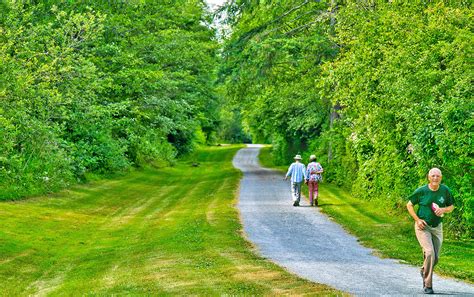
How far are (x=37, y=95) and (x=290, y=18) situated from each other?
87.2 ft

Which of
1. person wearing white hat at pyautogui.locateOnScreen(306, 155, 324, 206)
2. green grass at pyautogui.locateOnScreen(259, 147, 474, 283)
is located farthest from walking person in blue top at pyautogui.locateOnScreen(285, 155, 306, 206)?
green grass at pyautogui.locateOnScreen(259, 147, 474, 283)

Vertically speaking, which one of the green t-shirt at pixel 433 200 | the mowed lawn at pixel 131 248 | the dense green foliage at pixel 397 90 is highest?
the dense green foliage at pixel 397 90

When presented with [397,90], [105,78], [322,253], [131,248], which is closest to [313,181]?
[397,90]

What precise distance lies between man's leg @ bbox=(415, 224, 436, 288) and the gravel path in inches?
10.9

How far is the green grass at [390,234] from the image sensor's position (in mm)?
15609

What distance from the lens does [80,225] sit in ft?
79.4

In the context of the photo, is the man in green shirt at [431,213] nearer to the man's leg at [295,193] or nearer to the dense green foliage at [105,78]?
the dense green foliage at [105,78]

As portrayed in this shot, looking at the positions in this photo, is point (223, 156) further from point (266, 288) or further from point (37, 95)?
point (266, 288)

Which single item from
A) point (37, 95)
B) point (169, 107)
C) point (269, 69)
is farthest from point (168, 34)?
point (37, 95)

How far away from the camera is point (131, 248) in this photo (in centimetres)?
1880

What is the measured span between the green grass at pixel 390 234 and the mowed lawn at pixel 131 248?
125 inches

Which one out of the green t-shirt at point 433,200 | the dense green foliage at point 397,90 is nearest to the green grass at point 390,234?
the dense green foliage at point 397,90

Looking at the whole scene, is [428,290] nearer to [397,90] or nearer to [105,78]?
[397,90]

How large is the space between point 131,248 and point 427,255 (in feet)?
29.0
